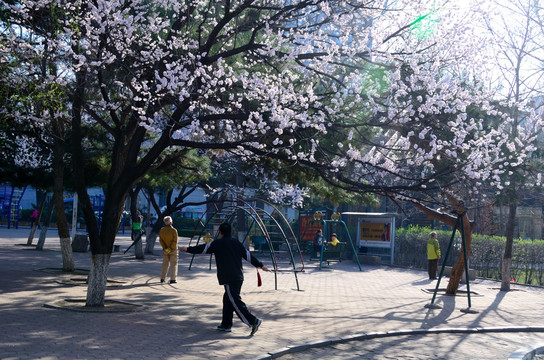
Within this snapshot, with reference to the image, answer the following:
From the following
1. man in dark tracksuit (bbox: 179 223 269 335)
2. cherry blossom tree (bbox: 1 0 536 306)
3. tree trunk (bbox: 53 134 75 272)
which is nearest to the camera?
man in dark tracksuit (bbox: 179 223 269 335)

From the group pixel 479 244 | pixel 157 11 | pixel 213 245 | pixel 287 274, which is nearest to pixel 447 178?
pixel 213 245

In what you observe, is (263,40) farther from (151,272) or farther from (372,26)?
(151,272)

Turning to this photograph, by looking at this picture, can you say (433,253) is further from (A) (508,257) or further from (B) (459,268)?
(B) (459,268)

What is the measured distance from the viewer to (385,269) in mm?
27109

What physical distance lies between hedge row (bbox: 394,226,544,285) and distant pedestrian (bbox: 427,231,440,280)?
3149 millimetres

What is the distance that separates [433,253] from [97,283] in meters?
13.9

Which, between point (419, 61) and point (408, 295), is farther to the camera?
point (408, 295)

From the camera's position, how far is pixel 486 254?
25.1m

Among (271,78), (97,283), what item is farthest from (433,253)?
(97,283)

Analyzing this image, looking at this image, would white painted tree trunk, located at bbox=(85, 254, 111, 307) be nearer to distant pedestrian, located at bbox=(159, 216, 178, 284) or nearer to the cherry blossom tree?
the cherry blossom tree

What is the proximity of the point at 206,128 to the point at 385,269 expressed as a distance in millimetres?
16364

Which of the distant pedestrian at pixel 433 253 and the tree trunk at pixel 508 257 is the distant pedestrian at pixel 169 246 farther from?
the tree trunk at pixel 508 257

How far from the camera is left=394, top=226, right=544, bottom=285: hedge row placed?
23.1m

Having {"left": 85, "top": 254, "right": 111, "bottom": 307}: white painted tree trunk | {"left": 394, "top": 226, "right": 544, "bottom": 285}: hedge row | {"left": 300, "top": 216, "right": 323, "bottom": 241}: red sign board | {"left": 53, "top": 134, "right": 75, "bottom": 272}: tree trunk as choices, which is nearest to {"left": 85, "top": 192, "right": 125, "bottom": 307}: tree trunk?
{"left": 85, "top": 254, "right": 111, "bottom": 307}: white painted tree trunk
